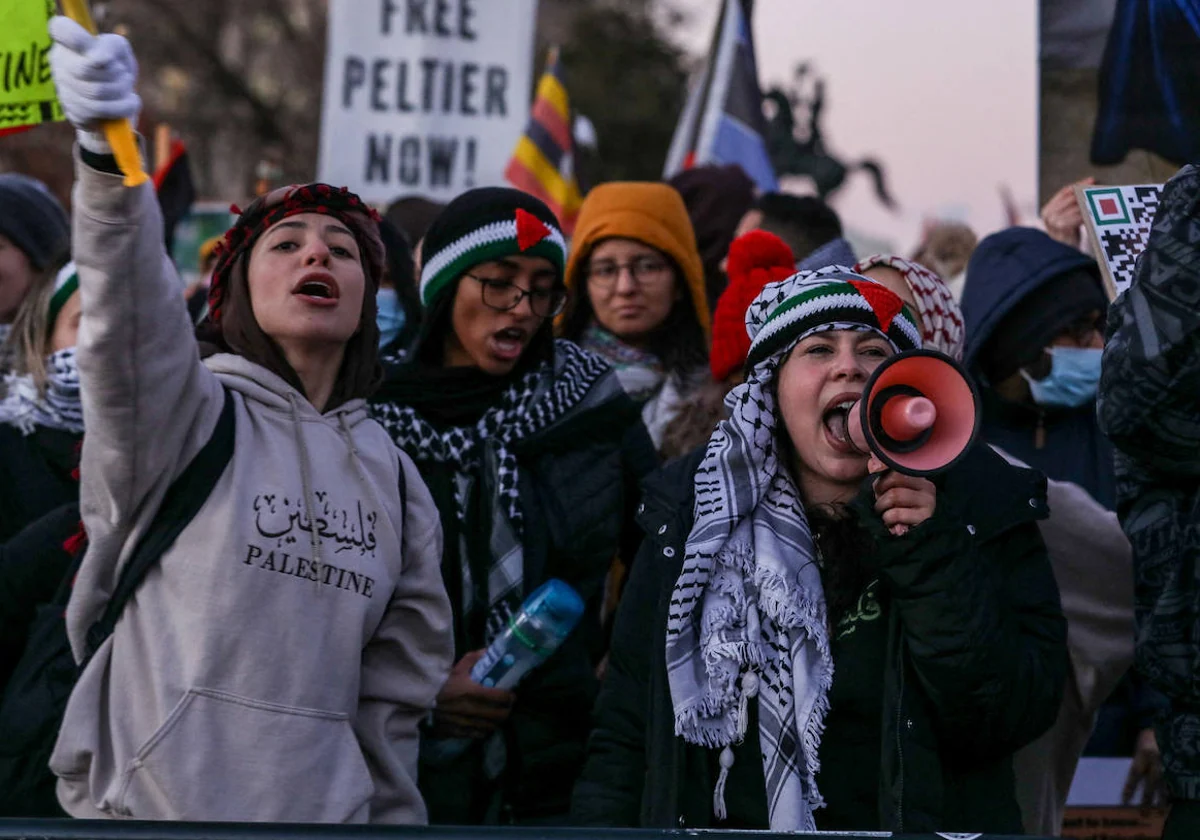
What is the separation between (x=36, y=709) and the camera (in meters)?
3.78

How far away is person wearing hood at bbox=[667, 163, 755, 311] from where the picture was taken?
20.1 feet

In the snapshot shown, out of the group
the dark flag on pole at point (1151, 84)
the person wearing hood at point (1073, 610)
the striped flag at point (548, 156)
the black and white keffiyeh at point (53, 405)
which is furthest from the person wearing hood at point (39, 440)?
the striped flag at point (548, 156)

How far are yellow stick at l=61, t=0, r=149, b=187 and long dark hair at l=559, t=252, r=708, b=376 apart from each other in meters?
2.49

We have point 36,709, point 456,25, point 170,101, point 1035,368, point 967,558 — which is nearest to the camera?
point 967,558

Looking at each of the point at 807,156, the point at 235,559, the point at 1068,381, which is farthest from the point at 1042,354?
the point at 807,156

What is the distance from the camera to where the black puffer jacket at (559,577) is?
13.0ft

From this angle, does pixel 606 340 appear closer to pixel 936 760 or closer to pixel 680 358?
pixel 680 358

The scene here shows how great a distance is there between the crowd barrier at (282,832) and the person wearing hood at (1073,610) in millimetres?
1394

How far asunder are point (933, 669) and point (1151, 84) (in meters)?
2.25

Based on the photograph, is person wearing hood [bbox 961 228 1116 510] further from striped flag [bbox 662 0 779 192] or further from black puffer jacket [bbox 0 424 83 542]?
striped flag [bbox 662 0 779 192]

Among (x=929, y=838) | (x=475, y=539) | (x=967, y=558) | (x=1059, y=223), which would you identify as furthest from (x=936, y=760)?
(x=1059, y=223)

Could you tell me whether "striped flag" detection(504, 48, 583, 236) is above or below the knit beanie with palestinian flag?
above

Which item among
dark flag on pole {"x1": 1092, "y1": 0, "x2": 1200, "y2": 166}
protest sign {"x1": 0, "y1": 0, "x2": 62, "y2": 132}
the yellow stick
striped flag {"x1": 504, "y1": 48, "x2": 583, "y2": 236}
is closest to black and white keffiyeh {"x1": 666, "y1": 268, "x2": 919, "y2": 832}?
the yellow stick

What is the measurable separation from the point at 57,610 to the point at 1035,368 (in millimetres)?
2454
